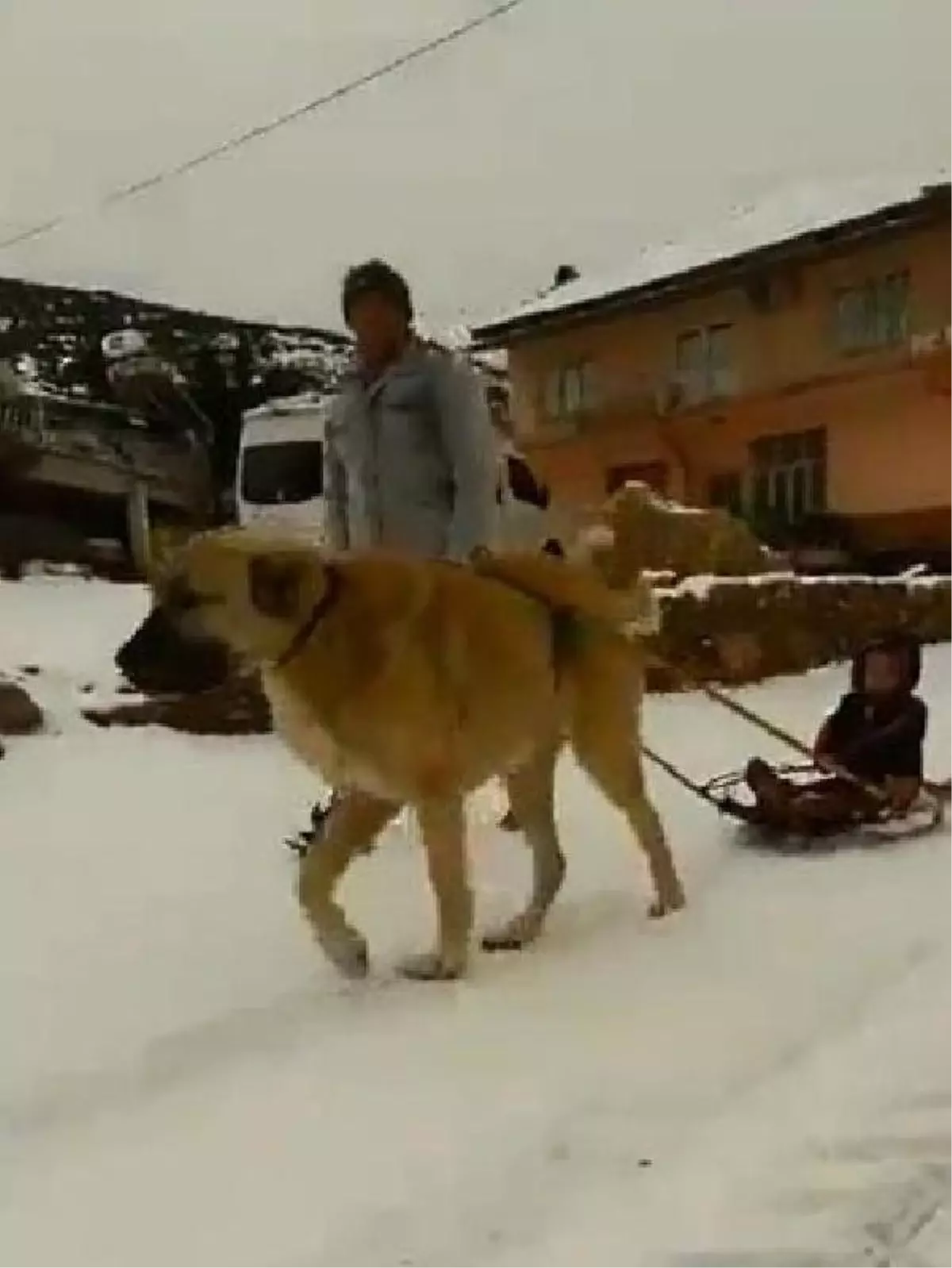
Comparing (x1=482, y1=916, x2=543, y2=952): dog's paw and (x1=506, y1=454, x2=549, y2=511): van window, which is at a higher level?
(x1=506, y1=454, x2=549, y2=511): van window

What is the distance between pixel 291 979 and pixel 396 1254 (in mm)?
2210

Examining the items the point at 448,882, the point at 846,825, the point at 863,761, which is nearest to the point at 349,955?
the point at 448,882

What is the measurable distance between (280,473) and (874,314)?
1175cm

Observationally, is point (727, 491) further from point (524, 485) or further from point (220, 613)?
point (220, 613)

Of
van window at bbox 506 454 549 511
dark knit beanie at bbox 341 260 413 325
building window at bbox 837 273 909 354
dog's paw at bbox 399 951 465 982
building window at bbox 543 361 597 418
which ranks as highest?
building window at bbox 837 273 909 354

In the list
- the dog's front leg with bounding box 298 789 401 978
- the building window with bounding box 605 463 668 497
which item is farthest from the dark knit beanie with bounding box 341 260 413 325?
the building window with bounding box 605 463 668 497

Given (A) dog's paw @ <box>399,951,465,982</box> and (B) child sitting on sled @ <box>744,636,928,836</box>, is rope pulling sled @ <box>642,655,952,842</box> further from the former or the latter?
(A) dog's paw @ <box>399,951,465,982</box>

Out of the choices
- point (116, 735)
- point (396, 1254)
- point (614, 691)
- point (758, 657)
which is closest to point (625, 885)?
point (614, 691)

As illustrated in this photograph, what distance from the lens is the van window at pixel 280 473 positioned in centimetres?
1853

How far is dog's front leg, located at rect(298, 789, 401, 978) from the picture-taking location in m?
5.25

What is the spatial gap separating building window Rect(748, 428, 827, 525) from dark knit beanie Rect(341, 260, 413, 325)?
22246 mm

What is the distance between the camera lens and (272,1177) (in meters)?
3.55

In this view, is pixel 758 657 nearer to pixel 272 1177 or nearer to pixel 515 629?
pixel 515 629

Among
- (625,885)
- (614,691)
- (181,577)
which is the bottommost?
(625,885)
